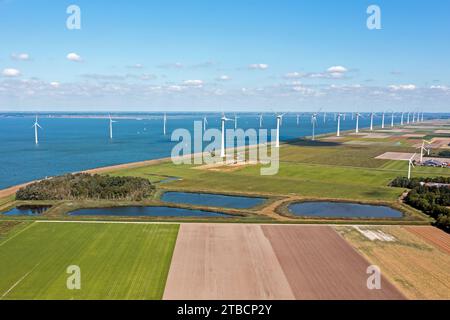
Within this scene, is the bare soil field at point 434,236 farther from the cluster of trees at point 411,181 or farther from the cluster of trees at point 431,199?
the cluster of trees at point 411,181

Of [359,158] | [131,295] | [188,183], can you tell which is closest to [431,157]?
[359,158]

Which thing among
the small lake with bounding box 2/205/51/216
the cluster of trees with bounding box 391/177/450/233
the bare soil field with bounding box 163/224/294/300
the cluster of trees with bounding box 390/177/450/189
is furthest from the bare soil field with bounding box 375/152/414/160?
the small lake with bounding box 2/205/51/216

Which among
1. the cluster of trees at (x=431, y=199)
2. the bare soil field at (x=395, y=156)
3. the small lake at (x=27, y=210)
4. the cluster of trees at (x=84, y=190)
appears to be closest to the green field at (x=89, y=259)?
the small lake at (x=27, y=210)

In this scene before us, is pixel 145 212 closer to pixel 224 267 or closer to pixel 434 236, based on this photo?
pixel 224 267

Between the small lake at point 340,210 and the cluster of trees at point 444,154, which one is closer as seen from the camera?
the small lake at point 340,210

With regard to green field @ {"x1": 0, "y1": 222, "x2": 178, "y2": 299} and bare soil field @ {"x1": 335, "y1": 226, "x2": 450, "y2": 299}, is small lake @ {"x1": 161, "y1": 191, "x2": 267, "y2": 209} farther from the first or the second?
bare soil field @ {"x1": 335, "y1": 226, "x2": 450, "y2": 299}

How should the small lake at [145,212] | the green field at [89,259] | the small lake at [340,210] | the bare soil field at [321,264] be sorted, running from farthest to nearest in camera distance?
the small lake at [340,210], the small lake at [145,212], the bare soil field at [321,264], the green field at [89,259]
